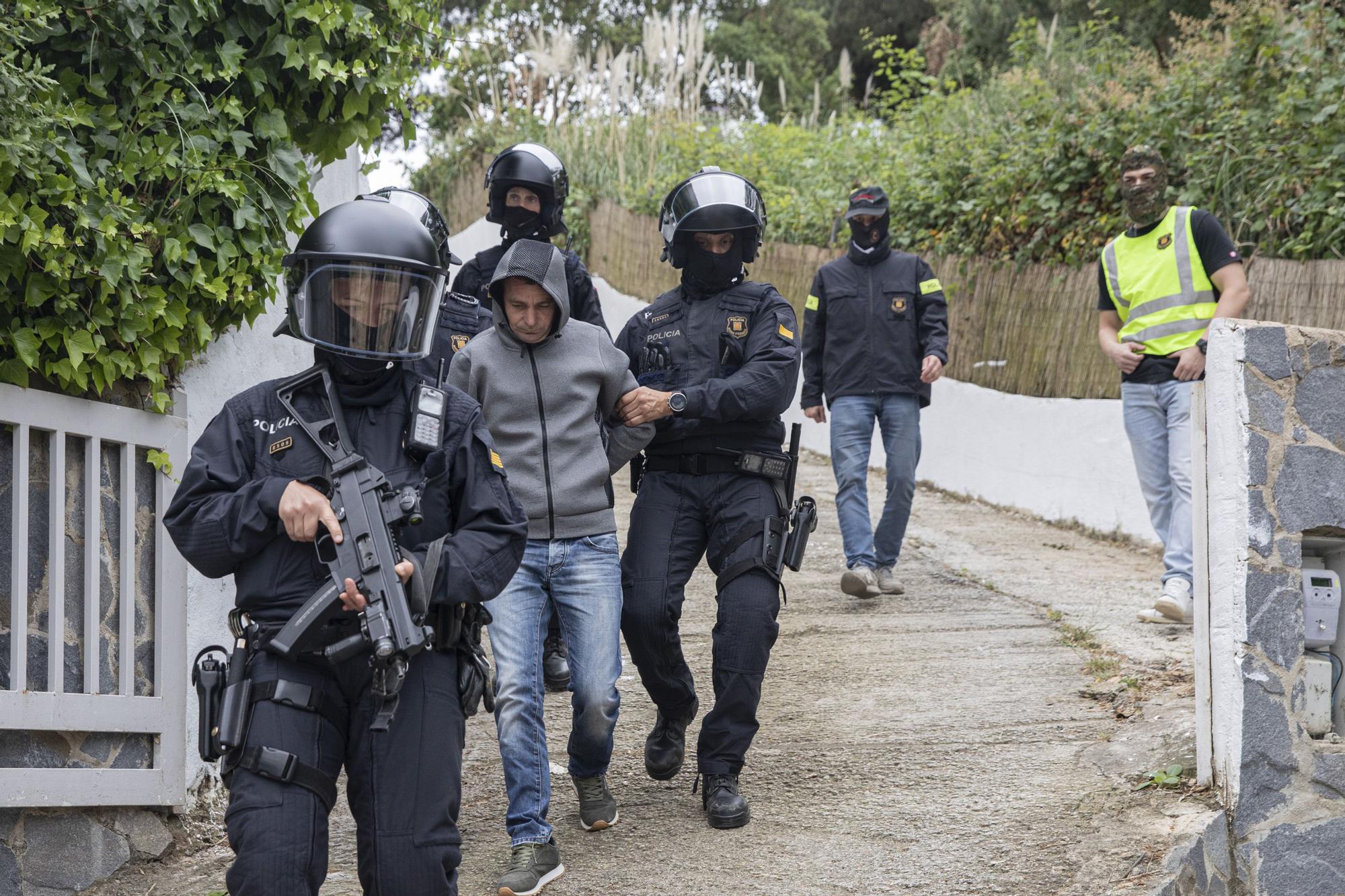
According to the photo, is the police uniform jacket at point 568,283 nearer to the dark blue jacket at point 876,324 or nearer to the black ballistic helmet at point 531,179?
the black ballistic helmet at point 531,179

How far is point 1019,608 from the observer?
714 cm

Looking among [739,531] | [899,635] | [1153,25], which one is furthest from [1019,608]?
[1153,25]

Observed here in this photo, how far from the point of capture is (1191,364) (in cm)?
604

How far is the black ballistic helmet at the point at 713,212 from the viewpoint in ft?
15.5

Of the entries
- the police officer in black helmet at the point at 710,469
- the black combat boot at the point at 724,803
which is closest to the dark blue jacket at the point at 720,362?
the police officer in black helmet at the point at 710,469

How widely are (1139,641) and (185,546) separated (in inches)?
179

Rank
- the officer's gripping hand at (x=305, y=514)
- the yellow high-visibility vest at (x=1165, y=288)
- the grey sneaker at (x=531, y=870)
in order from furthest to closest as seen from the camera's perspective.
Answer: the yellow high-visibility vest at (x=1165, y=288), the grey sneaker at (x=531, y=870), the officer's gripping hand at (x=305, y=514)

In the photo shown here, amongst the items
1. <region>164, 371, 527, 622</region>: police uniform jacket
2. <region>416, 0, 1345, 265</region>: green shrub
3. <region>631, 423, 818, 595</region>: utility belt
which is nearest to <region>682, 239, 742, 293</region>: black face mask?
<region>631, 423, 818, 595</region>: utility belt

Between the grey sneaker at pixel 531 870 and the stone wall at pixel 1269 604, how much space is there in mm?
2172

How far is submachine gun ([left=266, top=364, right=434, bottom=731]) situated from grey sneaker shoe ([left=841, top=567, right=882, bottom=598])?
431 centimetres

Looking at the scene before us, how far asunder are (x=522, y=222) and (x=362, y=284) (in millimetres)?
2367

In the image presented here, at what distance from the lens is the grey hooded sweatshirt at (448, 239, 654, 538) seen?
4164 mm

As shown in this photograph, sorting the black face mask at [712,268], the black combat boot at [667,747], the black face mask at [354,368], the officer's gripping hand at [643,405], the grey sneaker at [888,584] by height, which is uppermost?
the black face mask at [712,268]

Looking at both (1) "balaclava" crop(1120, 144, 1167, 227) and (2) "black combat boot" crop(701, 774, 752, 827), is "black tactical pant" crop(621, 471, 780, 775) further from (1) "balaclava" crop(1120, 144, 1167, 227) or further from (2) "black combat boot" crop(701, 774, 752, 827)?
(1) "balaclava" crop(1120, 144, 1167, 227)
